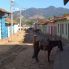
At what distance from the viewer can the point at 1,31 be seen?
40219 mm

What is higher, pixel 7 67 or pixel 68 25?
pixel 68 25

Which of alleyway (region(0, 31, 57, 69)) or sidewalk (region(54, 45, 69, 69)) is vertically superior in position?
sidewalk (region(54, 45, 69, 69))

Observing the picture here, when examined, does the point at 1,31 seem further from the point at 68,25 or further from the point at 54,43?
the point at 54,43

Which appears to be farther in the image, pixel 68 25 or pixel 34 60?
pixel 68 25

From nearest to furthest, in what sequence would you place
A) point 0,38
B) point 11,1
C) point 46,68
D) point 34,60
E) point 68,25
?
point 46,68
point 34,60
point 68,25
point 0,38
point 11,1

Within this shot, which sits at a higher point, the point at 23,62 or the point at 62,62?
the point at 62,62

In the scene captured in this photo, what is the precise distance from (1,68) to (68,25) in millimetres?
23566

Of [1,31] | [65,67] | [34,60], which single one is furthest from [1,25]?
[65,67]

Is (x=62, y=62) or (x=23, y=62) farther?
(x=23, y=62)

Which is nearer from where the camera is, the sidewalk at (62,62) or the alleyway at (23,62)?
the sidewalk at (62,62)

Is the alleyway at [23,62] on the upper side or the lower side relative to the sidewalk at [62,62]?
lower

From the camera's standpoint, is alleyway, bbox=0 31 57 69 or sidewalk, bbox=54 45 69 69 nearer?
sidewalk, bbox=54 45 69 69

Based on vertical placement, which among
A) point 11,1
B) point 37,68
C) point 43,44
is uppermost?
point 11,1

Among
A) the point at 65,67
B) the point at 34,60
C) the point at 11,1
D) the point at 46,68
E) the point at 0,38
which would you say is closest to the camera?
the point at 65,67
